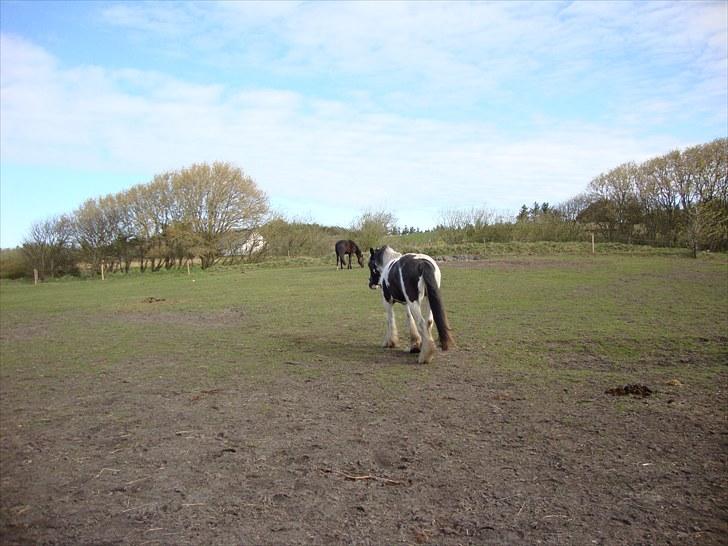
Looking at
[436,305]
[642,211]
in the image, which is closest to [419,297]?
[436,305]

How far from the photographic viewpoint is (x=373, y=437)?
4.41 m

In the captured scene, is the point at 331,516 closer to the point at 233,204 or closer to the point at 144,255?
the point at 233,204

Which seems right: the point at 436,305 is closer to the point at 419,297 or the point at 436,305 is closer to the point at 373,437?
the point at 419,297

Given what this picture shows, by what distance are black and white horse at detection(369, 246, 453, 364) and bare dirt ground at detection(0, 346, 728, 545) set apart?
125cm

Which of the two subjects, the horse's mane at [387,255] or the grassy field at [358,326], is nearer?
the grassy field at [358,326]

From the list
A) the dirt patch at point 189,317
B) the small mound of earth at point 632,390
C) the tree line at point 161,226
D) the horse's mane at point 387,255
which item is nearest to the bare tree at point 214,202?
the tree line at point 161,226

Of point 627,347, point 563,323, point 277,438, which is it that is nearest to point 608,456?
point 277,438

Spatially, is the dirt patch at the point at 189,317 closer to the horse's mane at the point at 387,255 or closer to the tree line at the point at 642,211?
the horse's mane at the point at 387,255

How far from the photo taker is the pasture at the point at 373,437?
3.09 meters

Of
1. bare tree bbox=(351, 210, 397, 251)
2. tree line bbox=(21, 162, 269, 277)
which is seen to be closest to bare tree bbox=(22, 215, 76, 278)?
tree line bbox=(21, 162, 269, 277)

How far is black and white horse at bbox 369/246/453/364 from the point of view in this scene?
23.1ft

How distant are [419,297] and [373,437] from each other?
323 cm

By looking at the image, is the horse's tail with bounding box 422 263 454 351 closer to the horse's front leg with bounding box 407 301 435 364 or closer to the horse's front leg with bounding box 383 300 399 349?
the horse's front leg with bounding box 407 301 435 364

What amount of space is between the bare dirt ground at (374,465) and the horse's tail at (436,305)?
1263 millimetres
